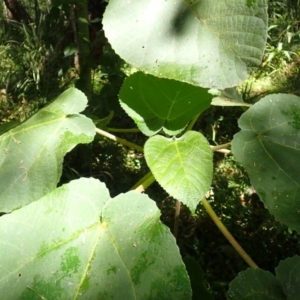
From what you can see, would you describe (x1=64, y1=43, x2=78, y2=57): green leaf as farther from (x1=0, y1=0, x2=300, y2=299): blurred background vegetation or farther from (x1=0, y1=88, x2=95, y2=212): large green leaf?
(x1=0, y1=88, x2=95, y2=212): large green leaf

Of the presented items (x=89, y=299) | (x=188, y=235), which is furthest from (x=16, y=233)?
(x=188, y=235)

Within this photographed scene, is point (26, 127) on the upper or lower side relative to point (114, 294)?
upper

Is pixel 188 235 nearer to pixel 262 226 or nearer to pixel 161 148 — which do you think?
pixel 262 226

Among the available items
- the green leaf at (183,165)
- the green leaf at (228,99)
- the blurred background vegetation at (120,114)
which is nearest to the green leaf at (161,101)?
the green leaf at (183,165)

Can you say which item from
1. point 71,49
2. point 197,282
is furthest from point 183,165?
point 71,49

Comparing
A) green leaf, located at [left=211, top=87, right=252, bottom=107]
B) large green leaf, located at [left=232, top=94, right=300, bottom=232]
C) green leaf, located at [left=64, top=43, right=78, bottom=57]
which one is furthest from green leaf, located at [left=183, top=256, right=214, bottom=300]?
green leaf, located at [left=64, top=43, right=78, bottom=57]

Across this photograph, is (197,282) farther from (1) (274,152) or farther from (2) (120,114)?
(2) (120,114)
